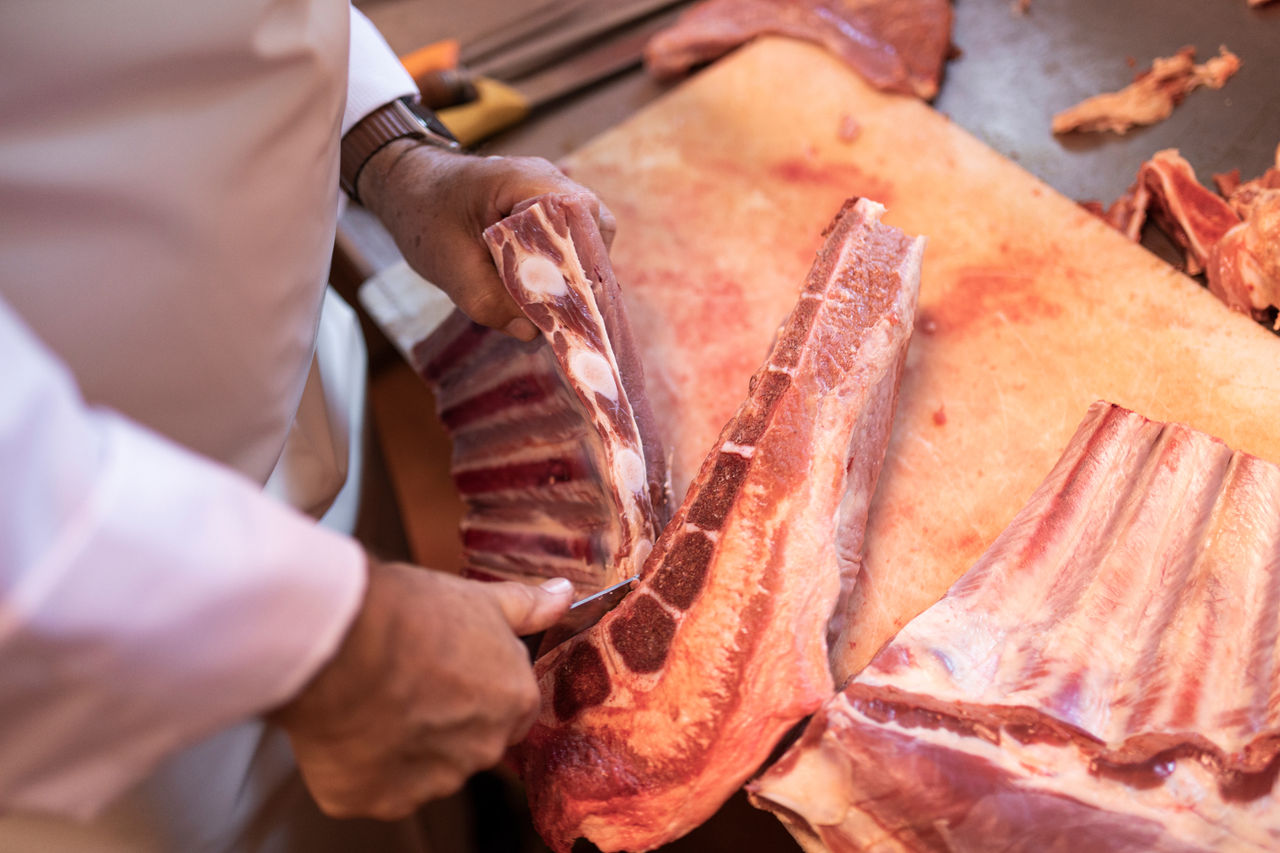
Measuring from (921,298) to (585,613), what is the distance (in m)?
1.15

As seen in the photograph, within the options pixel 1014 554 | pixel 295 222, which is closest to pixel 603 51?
pixel 295 222

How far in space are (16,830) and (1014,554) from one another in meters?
1.77

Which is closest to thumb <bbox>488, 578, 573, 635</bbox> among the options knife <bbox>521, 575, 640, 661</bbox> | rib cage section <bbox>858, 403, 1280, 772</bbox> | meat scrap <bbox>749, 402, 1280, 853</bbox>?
knife <bbox>521, 575, 640, 661</bbox>

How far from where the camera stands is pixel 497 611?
1187 millimetres

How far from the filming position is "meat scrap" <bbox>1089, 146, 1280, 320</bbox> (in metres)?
1.76

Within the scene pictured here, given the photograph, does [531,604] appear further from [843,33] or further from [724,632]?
[843,33]

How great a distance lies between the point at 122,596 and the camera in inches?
28.9

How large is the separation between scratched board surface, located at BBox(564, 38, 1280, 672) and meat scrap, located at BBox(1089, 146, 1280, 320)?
7 cm

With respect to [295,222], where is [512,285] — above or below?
below

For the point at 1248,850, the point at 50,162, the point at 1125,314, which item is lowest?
the point at 1248,850

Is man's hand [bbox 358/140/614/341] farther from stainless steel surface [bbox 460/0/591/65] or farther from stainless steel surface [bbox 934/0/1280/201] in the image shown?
stainless steel surface [bbox 934/0/1280/201]

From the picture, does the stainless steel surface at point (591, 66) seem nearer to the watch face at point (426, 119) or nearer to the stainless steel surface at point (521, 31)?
the stainless steel surface at point (521, 31)

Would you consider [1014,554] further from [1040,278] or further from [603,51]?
[603,51]

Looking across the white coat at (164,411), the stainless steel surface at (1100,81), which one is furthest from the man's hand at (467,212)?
the stainless steel surface at (1100,81)
